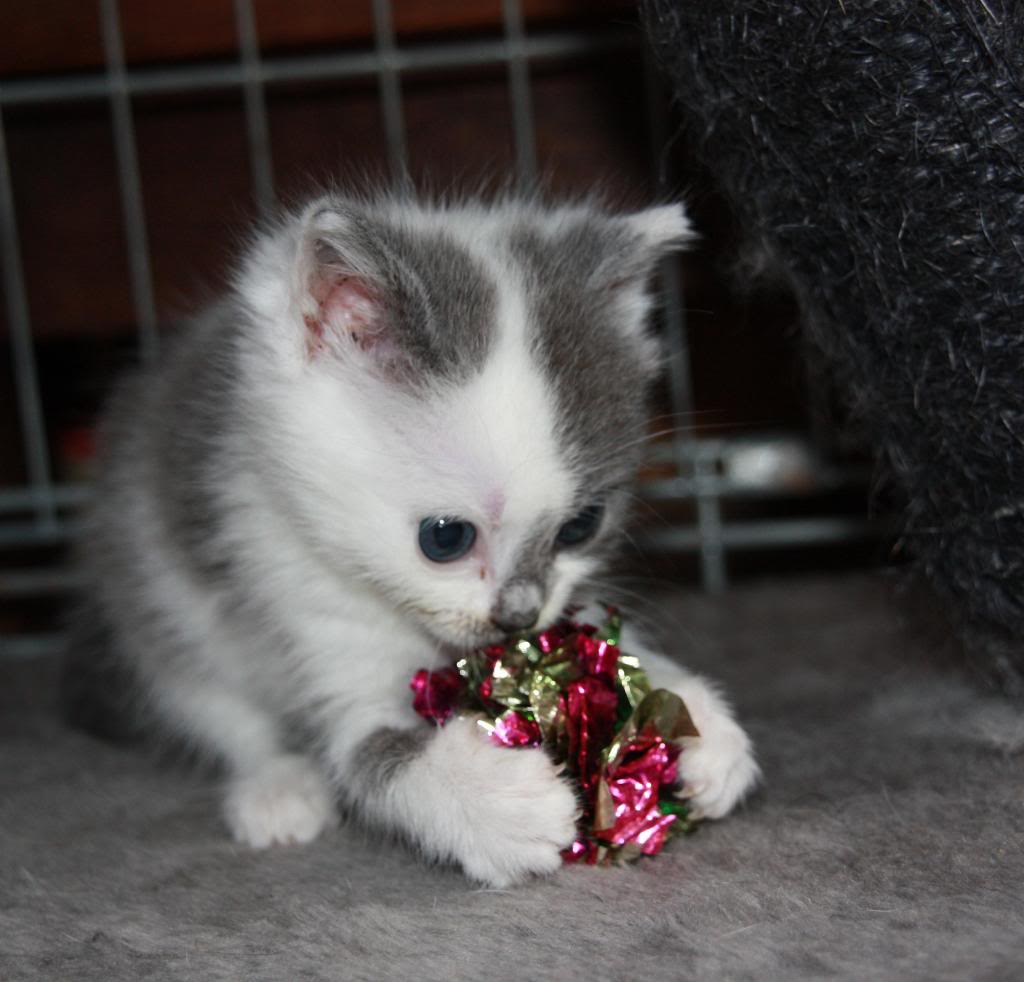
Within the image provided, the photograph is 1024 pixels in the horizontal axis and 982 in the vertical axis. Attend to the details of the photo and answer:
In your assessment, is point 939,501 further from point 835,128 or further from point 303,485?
point 303,485

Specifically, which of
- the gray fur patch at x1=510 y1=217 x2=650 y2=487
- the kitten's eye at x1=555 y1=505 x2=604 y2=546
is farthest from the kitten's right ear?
the kitten's eye at x1=555 y1=505 x2=604 y2=546

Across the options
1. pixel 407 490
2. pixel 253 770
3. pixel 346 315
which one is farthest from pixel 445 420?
pixel 253 770

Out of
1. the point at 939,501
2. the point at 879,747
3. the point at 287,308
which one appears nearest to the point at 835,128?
the point at 939,501

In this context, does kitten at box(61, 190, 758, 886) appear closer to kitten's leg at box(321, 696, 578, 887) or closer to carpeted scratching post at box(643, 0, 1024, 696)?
kitten's leg at box(321, 696, 578, 887)

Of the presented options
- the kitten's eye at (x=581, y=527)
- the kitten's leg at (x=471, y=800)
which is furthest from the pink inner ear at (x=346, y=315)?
the kitten's leg at (x=471, y=800)

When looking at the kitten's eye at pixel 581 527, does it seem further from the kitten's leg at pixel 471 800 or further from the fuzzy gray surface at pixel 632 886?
the fuzzy gray surface at pixel 632 886

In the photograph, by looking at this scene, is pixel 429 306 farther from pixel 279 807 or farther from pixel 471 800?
pixel 279 807
